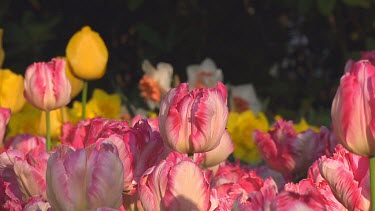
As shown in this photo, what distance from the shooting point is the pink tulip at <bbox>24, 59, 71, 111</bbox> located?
6.02 ft

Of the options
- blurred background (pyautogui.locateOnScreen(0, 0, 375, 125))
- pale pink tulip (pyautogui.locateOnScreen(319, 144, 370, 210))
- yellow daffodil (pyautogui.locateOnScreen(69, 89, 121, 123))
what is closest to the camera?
pale pink tulip (pyautogui.locateOnScreen(319, 144, 370, 210))

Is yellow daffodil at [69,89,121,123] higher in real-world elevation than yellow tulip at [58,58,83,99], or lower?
lower

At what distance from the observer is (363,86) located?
1.08 metres

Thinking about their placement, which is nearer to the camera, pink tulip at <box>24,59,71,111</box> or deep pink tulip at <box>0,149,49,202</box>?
deep pink tulip at <box>0,149,49,202</box>

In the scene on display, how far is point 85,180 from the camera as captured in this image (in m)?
1.04

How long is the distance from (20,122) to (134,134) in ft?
3.76

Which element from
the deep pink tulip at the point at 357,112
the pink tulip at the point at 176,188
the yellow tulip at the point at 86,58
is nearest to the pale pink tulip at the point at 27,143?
the yellow tulip at the point at 86,58

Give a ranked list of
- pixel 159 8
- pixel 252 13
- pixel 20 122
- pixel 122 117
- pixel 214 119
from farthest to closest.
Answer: pixel 252 13
pixel 159 8
pixel 122 117
pixel 20 122
pixel 214 119

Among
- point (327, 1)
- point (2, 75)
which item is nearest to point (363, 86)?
point (2, 75)

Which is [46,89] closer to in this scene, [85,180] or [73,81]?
[73,81]

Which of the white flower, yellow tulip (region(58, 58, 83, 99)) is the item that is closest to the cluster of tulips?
yellow tulip (region(58, 58, 83, 99))

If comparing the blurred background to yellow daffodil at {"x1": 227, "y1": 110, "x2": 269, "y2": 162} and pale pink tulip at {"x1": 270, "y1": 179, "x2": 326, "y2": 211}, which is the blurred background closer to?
yellow daffodil at {"x1": 227, "y1": 110, "x2": 269, "y2": 162}

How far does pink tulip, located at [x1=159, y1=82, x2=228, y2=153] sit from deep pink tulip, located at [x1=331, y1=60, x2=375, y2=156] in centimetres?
18

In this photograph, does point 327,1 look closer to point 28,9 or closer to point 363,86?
point 28,9
